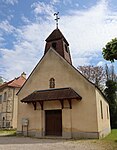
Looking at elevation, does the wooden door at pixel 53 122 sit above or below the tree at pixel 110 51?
below

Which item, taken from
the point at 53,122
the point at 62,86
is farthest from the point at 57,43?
the point at 53,122

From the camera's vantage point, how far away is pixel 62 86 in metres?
18.4

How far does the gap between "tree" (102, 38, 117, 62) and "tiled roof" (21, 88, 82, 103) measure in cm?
567

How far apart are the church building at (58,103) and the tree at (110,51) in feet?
18.6

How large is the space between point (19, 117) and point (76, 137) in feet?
20.5

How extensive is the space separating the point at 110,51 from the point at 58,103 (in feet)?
26.3

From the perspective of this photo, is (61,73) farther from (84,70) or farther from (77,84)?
(84,70)

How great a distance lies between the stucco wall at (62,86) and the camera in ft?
54.9

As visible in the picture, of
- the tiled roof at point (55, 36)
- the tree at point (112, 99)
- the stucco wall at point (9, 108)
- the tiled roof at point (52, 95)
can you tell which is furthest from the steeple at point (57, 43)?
the tree at point (112, 99)

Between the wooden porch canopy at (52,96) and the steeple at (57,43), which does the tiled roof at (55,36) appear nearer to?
the steeple at (57,43)

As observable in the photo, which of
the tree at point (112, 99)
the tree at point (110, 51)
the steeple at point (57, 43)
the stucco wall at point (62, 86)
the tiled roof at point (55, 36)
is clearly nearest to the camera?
the tree at point (110, 51)

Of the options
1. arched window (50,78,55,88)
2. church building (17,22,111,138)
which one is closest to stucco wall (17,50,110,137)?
church building (17,22,111,138)

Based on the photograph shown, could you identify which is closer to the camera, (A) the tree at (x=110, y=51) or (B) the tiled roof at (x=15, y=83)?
(A) the tree at (x=110, y=51)

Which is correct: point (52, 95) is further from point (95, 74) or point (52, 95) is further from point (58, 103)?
point (95, 74)
